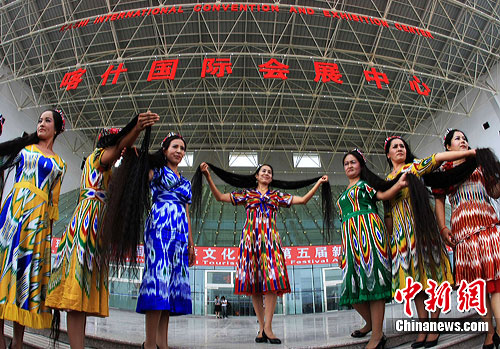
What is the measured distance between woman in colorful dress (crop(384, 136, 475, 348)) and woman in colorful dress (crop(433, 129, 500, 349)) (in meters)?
0.12

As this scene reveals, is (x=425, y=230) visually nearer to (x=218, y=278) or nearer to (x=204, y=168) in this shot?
(x=204, y=168)

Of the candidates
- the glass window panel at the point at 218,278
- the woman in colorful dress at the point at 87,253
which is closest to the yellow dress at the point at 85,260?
the woman in colorful dress at the point at 87,253

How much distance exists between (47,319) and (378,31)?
1074 cm

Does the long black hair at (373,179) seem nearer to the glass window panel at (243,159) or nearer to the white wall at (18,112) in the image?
the white wall at (18,112)

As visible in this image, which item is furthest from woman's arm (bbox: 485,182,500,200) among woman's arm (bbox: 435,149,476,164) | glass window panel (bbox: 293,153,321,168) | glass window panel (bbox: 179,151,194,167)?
glass window panel (bbox: 293,153,321,168)

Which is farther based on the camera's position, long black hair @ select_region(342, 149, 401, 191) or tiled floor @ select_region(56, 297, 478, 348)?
tiled floor @ select_region(56, 297, 478, 348)

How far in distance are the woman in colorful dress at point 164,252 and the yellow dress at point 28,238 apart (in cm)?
49

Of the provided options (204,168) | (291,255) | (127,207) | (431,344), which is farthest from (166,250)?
(291,255)

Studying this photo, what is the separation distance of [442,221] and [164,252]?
1736 millimetres

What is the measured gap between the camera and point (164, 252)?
1876 millimetres

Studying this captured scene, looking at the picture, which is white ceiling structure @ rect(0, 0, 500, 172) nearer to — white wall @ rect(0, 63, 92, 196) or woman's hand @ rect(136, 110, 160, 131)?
white wall @ rect(0, 63, 92, 196)

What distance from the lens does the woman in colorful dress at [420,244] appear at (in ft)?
6.35

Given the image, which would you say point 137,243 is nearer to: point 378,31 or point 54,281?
point 54,281

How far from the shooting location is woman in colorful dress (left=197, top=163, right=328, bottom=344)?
2385 mm
